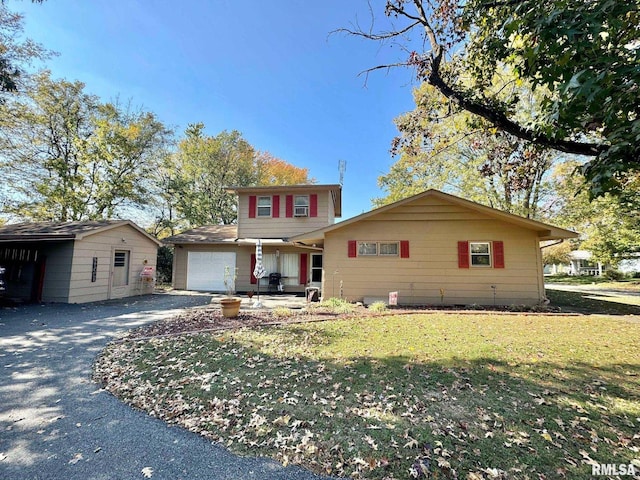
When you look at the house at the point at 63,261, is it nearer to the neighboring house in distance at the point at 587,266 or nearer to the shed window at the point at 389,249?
the shed window at the point at 389,249

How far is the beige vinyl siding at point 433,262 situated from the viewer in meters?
10.0

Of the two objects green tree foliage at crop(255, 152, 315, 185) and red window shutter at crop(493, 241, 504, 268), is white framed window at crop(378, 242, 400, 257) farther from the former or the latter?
green tree foliage at crop(255, 152, 315, 185)

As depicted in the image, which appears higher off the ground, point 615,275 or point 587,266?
point 587,266

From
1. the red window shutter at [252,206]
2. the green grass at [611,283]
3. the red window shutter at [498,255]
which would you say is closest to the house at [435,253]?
the red window shutter at [498,255]

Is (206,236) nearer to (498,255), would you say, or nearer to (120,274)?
(120,274)

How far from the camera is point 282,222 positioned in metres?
14.8

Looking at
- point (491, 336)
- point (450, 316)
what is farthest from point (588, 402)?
point (450, 316)

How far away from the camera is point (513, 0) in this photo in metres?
4.88

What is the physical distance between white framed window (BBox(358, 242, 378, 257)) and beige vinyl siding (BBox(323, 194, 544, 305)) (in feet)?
0.54

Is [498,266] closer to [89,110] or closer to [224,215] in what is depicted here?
[224,215]

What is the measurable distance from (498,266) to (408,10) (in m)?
8.37

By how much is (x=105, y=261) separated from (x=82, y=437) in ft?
35.7

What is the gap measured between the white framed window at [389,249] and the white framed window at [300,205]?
5.17 meters

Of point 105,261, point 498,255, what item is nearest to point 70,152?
point 105,261
